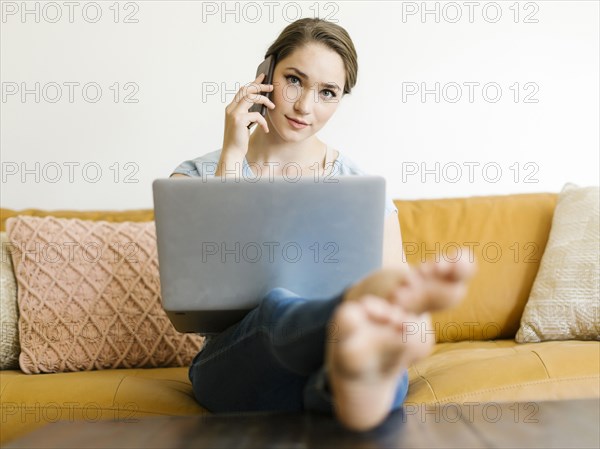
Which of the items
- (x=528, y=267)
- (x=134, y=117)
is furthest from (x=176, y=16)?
(x=528, y=267)

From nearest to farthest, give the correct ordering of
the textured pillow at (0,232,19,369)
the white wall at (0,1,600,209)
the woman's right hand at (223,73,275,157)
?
the woman's right hand at (223,73,275,157), the textured pillow at (0,232,19,369), the white wall at (0,1,600,209)

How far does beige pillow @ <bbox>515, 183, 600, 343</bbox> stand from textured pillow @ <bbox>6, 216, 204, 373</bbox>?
0.91 metres

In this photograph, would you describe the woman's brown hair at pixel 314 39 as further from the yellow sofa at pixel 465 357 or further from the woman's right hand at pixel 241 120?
the yellow sofa at pixel 465 357

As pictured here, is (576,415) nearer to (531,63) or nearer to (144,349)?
(144,349)

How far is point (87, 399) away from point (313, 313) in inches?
29.5

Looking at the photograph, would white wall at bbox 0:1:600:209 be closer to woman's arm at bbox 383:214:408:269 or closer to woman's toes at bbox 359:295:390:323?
woman's arm at bbox 383:214:408:269

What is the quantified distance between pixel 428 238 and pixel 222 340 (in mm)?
1033

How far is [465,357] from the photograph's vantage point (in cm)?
178

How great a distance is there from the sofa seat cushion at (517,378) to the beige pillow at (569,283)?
0.22 m

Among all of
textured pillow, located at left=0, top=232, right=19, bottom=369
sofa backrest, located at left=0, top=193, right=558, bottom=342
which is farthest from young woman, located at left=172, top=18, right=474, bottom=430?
textured pillow, located at left=0, top=232, right=19, bottom=369

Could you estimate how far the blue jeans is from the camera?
1.02 meters

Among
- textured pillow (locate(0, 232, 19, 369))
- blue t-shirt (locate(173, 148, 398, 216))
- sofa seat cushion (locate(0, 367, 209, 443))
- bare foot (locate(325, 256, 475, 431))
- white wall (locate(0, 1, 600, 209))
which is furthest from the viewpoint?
white wall (locate(0, 1, 600, 209))

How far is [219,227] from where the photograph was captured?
1203 mm

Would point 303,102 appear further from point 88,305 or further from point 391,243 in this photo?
point 88,305
